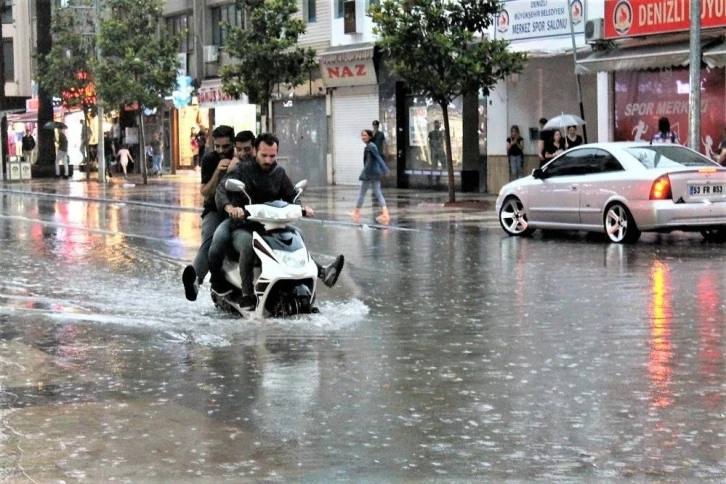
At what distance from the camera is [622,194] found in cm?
1869

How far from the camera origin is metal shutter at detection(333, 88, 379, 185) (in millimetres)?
39812

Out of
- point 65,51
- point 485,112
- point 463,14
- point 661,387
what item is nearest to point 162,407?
point 661,387

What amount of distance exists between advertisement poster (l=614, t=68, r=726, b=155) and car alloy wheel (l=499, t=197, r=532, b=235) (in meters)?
5.98

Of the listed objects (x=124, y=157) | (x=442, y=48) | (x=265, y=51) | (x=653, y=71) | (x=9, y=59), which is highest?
(x=9, y=59)

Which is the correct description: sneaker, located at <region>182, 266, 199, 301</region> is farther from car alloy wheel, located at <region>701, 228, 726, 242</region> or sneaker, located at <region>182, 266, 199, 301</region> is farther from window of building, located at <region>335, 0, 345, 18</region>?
window of building, located at <region>335, 0, 345, 18</region>

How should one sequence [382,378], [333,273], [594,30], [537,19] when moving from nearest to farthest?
[382,378] → [333,273] → [594,30] → [537,19]

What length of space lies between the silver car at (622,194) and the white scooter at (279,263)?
8.54 m

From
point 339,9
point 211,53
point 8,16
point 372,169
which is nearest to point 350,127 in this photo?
point 339,9

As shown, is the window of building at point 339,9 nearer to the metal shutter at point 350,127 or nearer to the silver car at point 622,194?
the metal shutter at point 350,127

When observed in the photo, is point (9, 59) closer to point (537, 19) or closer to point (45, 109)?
point (45, 109)

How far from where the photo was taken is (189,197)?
35.1m

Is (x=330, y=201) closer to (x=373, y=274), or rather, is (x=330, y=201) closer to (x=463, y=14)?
(x=463, y=14)

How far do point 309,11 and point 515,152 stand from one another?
1291 cm

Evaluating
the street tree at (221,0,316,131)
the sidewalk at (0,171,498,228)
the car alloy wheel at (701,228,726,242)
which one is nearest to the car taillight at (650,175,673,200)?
the car alloy wheel at (701,228,726,242)
